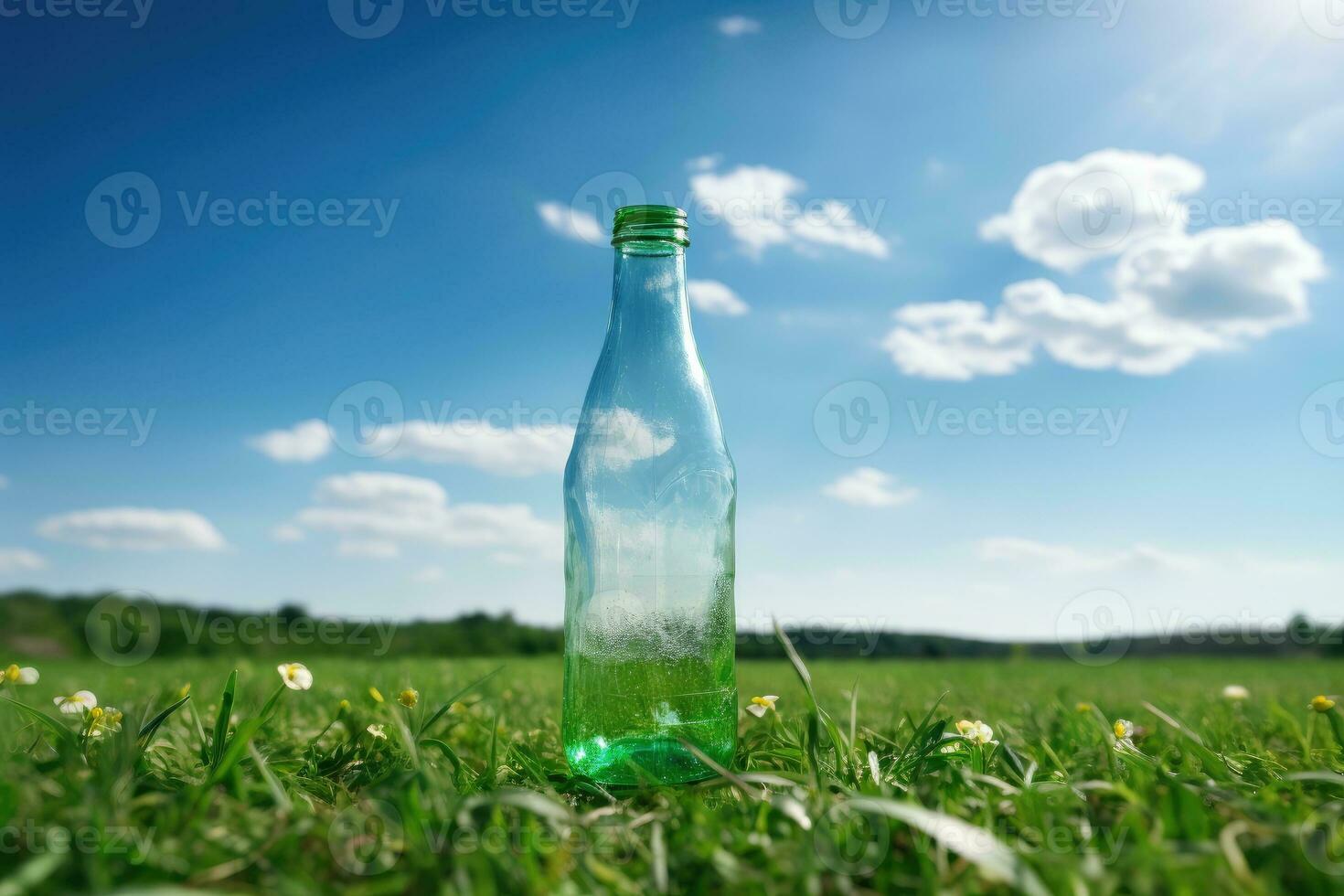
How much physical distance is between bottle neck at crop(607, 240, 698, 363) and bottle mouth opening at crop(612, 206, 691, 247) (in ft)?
0.10

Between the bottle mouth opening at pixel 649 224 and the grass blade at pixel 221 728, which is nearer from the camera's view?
the grass blade at pixel 221 728

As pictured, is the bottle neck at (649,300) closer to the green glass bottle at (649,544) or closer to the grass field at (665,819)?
the green glass bottle at (649,544)

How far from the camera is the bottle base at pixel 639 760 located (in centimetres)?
280

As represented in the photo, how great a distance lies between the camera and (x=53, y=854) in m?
1.57

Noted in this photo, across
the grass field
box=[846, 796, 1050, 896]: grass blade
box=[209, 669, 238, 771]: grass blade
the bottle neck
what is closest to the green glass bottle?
the bottle neck

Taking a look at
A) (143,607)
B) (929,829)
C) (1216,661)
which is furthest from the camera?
(1216,661)

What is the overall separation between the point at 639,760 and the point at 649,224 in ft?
5.85

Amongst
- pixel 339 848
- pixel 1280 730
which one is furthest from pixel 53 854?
pixel 1280 730

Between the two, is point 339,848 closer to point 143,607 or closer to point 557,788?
point 557,788

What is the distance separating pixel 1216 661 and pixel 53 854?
504 inches

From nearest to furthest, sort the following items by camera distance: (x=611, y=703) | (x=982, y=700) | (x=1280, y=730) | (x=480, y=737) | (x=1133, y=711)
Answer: (x=611, y=703), (x=480, y=737), (x=1280, y=730), (x=1133, y=711), (x=982, y=700)

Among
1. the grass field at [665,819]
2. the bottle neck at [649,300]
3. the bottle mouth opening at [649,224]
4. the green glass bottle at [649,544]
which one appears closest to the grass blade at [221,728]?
the grass field at [665,819]

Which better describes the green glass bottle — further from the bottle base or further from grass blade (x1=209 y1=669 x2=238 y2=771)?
grass blade (x1=209 y1=669 x2=238 y2=771)

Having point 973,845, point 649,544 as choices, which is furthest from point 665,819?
point 649,544
